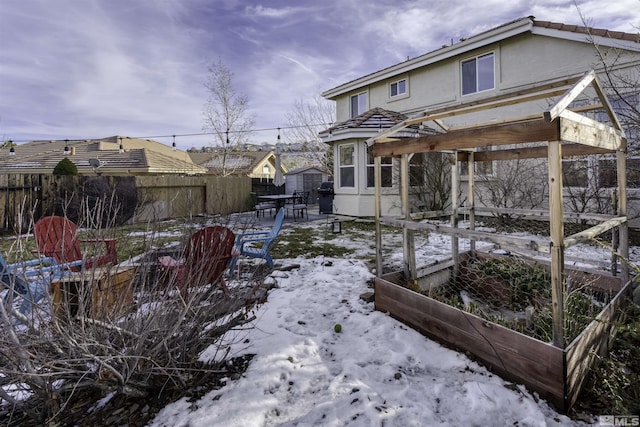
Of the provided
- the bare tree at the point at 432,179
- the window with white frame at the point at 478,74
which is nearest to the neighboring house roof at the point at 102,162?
the bare tree at the point at 432,179

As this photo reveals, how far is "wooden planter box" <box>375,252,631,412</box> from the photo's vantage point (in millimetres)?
2061

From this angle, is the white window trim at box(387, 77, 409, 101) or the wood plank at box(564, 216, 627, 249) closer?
the wood plank at box(564, 216, 627, 249)

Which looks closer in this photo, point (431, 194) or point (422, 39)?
point (431, 194)

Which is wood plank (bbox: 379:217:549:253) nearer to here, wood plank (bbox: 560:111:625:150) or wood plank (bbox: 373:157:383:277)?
wood plank (bbox: 373:157:383:277)

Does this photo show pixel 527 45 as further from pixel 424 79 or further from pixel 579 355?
pixel 579 355

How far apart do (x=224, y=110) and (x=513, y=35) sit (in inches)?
693

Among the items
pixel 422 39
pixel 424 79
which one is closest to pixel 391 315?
pixel 424 79

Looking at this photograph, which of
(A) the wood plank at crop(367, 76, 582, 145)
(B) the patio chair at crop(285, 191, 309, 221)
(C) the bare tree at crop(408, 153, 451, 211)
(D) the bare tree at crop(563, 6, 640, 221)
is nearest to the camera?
(A) the wood plank at crop(367, 76, 582, 145)

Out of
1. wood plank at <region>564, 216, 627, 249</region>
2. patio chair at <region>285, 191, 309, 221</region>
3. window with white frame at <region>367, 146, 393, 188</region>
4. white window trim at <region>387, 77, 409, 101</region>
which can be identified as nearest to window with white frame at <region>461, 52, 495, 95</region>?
white window trim at <region>387, 77, 409, 101</region>

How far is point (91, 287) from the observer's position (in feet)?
5.92

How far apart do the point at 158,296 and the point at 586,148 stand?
4.46 meters

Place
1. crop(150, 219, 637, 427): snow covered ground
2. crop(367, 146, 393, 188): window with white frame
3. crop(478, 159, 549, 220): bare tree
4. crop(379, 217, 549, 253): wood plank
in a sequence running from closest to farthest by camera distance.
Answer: crop(150, 219, 637, 427): snow covered ground < crop(379, 217, 549, 253): wood plank < crop(478, 159, 549, 220): bare tree < crop(367, 146, 393, 188): window with white frame

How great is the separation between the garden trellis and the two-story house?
4596mm

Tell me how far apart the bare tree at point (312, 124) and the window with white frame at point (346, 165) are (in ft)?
32.0
